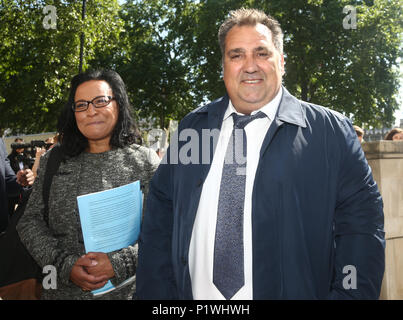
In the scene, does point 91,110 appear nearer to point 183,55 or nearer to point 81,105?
point 81,105

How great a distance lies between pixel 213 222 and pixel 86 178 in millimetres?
898

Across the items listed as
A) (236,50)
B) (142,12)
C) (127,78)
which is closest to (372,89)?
(127,78)

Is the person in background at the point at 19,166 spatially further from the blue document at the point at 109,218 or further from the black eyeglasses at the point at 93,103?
the blue document at the point at 109,218

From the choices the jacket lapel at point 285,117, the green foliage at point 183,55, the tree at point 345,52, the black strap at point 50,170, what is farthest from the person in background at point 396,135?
the tree at point 345,52

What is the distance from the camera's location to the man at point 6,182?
2.96 m

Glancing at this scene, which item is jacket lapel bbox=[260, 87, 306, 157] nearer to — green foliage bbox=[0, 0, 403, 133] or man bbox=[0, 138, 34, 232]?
man bbox=[0, 138, 34, 232]

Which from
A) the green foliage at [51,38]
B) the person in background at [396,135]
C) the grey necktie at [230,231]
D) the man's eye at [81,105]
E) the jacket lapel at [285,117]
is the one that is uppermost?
the green foliage at [51,38]

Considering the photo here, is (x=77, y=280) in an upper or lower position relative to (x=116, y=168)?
lower

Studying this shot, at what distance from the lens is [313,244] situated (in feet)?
5.70

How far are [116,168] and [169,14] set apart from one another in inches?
986

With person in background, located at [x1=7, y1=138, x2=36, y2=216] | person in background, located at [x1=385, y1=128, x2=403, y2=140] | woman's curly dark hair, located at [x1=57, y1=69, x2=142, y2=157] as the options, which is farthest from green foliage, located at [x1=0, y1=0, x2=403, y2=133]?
woman's curly dark hair, located at [x1=57, y1=69, x2=142, y2=157]

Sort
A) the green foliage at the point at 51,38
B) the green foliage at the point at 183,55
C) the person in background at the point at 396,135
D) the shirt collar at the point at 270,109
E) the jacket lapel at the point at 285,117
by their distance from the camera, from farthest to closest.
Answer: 1. the green foliage at the point at 183,55
2. the green foliage at the point at 51,38
3. the person in background at the point at 396,135
4. the shirt collar at the point at 270,109
5. the jacket lapel at the point at 285,117

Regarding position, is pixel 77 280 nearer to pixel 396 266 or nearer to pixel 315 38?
pixel 396 266

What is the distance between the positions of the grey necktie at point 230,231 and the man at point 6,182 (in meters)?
1.79
